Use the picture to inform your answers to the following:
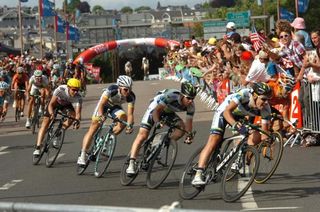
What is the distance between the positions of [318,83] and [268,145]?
14.2 ft

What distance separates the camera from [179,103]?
11273 mm

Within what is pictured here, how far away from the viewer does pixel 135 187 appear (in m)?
11.7

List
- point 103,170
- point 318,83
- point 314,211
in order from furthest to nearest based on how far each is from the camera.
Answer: point 318,83 < point 103,170 < point 314,211

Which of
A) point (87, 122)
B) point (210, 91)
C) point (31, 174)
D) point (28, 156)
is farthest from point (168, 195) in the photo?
point (210, 91)

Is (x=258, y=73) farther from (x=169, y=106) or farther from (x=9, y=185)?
(x=9, y=185)

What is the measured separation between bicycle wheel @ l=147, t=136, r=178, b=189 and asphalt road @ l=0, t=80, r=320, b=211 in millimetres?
140

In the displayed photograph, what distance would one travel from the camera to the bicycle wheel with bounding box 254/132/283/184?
10.7 metres

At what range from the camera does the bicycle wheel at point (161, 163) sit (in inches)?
446

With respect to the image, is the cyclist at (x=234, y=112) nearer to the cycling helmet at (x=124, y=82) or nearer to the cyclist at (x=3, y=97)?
the cycling helmet at (x=124, y=82)

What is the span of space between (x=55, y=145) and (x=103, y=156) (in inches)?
84.9

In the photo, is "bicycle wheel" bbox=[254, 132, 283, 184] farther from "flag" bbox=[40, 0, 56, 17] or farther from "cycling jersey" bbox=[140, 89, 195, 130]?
"flag" bbox=[40, 0, 56, 17]

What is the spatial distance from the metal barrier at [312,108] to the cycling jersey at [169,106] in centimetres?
413

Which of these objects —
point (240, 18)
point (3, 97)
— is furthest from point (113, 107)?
point (240, 18)

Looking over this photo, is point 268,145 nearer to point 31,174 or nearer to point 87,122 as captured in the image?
point 31,174
